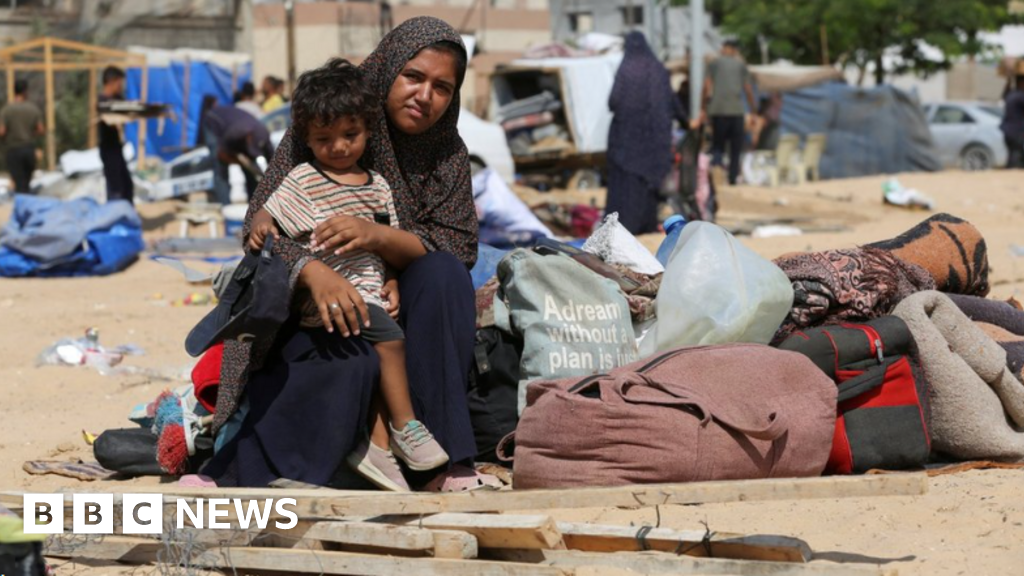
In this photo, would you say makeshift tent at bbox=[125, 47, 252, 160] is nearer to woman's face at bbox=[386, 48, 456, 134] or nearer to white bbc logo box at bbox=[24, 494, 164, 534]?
woman's face at bbox=[386, 48, 456, 134]

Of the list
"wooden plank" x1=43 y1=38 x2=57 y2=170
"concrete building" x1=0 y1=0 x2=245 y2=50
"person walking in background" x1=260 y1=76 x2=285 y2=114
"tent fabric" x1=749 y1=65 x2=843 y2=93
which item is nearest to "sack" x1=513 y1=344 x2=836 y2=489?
"person walking in background" x1=260 y1=76 x2=285 y2=114

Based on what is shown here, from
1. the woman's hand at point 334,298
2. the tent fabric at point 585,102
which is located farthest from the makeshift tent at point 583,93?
the woman's hand at point 334,298

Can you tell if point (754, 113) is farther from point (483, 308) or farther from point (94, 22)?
point (94, 22)

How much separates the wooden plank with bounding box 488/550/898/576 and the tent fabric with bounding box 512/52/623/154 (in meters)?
15.9

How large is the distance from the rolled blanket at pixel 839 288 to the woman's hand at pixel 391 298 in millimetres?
1224

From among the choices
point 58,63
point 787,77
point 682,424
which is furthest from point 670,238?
point 58,63

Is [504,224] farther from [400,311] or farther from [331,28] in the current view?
[331,28]

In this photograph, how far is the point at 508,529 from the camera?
3.32 metres

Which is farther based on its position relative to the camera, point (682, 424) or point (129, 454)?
point (129, 454)

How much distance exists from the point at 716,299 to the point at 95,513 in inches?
75.8

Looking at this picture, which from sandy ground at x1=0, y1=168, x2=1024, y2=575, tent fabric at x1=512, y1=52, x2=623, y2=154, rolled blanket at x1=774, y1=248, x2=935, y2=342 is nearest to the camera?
sandy ground at x1=0, y1=168, x2=1024, y2=575

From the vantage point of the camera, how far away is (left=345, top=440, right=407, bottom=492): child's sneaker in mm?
4031

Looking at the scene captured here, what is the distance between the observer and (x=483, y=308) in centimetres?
459

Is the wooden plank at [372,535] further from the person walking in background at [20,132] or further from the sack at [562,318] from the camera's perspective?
the person walking in background at [20,132]
